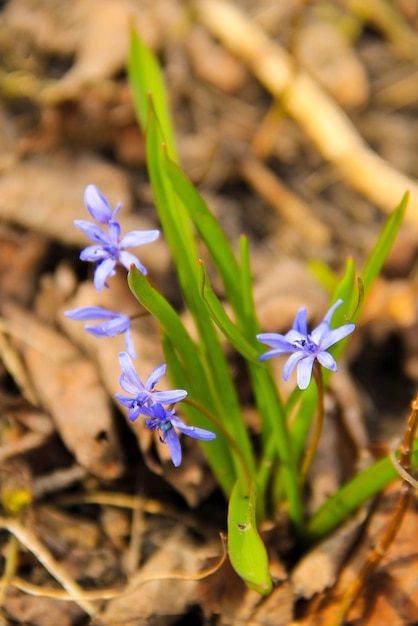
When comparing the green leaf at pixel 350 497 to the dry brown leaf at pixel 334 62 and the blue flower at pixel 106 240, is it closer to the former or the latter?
the blue flower at pixel 106 240

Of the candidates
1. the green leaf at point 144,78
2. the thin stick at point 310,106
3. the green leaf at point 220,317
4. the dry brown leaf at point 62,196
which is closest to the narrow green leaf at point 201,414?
the green leaf at point 220,317

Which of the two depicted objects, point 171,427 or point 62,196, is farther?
point 62,196

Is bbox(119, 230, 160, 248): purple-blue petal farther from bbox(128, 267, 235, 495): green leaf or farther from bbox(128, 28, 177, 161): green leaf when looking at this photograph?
bbox(128, 28, 177, 161): green leaf

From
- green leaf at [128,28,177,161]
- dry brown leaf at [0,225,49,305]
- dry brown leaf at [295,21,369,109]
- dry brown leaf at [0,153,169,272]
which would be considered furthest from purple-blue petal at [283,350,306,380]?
dry brown leaf at [295,21,369,109]

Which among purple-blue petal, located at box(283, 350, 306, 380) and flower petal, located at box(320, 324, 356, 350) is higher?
flower petal, located at box(320, 324, 356, 350)

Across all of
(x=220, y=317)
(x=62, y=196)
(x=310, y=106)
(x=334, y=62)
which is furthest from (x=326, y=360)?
(x=334, y=62)

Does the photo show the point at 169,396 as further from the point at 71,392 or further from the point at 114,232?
the point at 71,392

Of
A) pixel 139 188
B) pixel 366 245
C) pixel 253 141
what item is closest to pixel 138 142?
pixel 139 188
